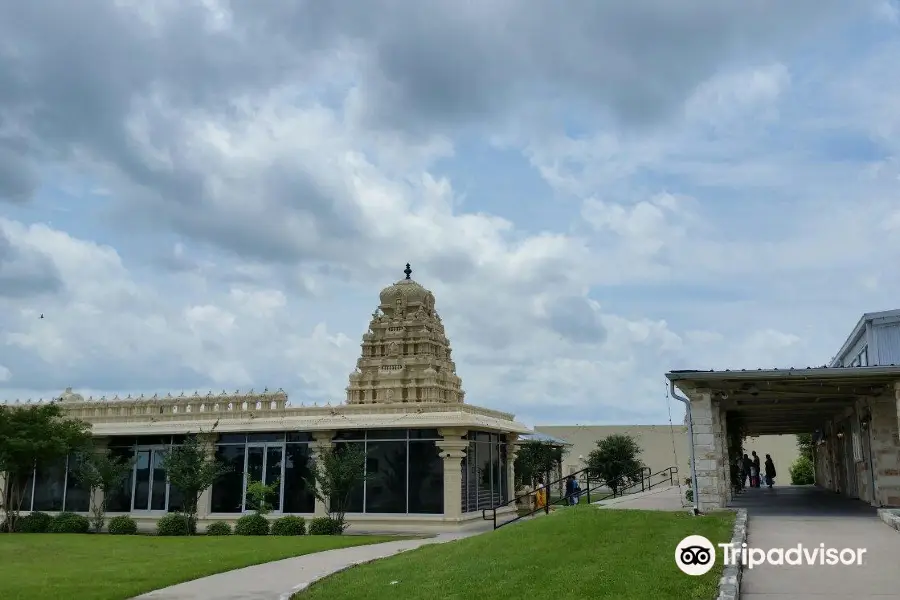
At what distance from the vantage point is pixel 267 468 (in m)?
28.3

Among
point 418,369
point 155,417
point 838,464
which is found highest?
point 418,369

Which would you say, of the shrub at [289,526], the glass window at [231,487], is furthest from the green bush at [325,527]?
the glass window at [231,487]

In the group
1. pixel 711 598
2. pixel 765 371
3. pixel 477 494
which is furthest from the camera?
pixel 477 494

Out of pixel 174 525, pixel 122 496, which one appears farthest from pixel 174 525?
pixel 122 496

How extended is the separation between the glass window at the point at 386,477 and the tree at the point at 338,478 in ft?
2.24

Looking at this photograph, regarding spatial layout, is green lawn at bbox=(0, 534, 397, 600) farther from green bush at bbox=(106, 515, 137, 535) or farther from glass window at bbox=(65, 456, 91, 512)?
glass window at bbox=(65, 456, 91, 512)

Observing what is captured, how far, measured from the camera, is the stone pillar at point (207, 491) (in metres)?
28.5

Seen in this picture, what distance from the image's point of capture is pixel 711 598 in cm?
908

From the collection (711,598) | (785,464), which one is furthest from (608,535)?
(785,464)

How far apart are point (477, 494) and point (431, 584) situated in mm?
16620

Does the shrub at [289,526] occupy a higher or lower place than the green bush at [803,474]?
lower

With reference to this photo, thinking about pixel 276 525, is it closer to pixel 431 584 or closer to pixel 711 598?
→ pixel 431 584

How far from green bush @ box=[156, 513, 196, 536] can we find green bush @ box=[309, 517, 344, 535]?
177 inches

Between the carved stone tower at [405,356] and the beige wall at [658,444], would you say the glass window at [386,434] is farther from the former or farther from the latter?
the beige wall at [658,444]
